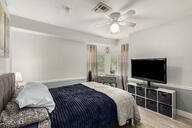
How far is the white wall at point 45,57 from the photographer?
9.16 ft

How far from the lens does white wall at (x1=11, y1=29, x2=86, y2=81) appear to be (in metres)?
2.79

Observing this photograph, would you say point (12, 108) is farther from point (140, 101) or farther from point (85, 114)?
point (140, 101)

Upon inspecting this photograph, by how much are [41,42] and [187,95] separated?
179 inches

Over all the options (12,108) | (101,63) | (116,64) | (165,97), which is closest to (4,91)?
(12,108)

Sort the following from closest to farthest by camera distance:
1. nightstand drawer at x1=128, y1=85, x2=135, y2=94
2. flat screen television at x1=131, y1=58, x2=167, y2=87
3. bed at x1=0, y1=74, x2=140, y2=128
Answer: bed at x1=0, y1=74, x2=140, y2=128 < flat screen television at x1=131, y1=58, x2=167, y2=87 < nightstand drawer at x1=128, y1=85, x2=135, y2=94

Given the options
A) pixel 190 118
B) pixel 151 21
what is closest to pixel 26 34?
pixel 151 21

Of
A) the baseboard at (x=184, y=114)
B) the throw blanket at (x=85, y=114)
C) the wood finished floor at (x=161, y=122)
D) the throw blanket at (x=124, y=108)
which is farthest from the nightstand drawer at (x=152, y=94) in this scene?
the throw blanket at (x=85, y=114)

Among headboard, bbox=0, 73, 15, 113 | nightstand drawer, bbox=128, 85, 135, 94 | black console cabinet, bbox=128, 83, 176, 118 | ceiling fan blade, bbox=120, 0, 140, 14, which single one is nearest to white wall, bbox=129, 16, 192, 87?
black console cabinet, bbox=128, 83, 176, 118

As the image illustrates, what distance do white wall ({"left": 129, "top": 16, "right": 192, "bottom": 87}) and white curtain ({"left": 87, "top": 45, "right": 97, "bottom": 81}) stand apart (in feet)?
7.03

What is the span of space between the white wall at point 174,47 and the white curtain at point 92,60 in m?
2.14

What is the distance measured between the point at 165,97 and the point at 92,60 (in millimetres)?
2996

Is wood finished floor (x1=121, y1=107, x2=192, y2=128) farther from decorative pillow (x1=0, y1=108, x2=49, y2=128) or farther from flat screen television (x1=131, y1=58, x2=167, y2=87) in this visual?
decorative pillow (x1=0, y1=108, x2=49, y2=128)

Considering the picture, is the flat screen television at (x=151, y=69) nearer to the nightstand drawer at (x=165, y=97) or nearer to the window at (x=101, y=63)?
the nightstand drawer at (x=165, y=97)

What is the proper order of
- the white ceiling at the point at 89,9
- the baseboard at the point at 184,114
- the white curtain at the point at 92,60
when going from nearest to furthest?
the white ceiling at the point at 89,9
the baseboard at the point at 184,114
the white curtain at the point at 92,60
